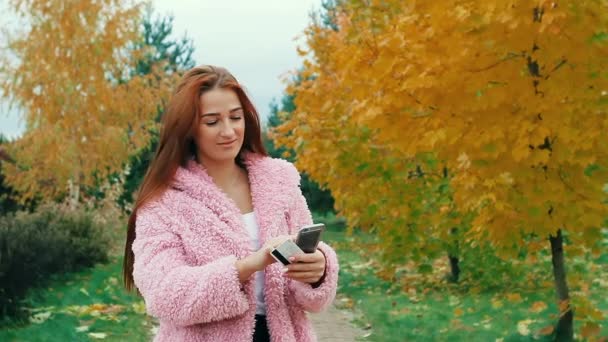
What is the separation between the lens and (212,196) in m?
2.31

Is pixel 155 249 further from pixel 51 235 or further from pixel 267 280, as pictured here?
pixel 51 235

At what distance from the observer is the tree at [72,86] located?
56.5ft

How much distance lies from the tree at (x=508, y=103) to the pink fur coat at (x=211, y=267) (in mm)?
2972

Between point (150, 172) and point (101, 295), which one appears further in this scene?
point (101, 295)

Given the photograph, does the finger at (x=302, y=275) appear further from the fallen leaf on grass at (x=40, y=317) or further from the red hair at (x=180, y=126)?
the fallen leaf on grass at (x=40, y=317)

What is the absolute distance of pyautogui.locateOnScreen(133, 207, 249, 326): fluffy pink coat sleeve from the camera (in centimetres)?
211

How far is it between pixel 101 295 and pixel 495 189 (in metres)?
5.75

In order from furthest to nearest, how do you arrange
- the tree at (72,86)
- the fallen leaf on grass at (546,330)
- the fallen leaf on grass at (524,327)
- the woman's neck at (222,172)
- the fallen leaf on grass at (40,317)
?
1. the tree at (72,86)
2. the fallen leaf on grass at (40,317)
3. the fallen leaf on grass at (524,327)
4. the fallen leaf on grass at (546,330)
5. the woman's neck at (222,172)

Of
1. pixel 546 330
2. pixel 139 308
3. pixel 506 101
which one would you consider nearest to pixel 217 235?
pixel 506 101

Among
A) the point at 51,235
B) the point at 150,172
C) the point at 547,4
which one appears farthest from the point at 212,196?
the point at 51,235

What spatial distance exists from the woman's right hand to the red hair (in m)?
0.35

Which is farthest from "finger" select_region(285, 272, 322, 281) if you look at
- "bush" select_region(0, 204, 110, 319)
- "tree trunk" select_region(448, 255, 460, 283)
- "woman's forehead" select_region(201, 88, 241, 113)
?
"tree trunk" select_region(448, 255, 460, 283)

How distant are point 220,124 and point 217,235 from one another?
0.33 metres

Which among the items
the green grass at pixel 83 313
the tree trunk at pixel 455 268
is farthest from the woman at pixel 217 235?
the tree trunk at pixel 455 268
